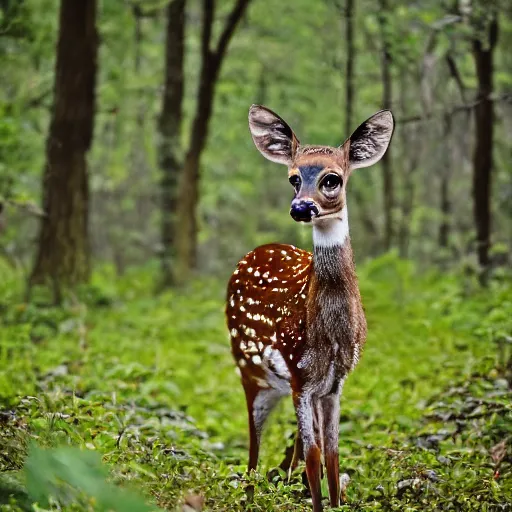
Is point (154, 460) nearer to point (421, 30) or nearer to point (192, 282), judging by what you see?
point (421, 30)

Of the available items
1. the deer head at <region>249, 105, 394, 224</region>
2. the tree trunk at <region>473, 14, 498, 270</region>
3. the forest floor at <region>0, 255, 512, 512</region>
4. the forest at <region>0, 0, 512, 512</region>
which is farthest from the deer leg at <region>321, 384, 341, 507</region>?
the tree trunk at <region>473, 14, 498, 270</region>

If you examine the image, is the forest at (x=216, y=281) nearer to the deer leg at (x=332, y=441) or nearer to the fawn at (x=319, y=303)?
the deer leg at (x=332, y=441)

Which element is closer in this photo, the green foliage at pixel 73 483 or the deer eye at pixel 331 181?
the green foliage at pixel 73 483

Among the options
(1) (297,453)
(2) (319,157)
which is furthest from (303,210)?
(1) (297,453)

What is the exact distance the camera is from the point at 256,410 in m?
4.71

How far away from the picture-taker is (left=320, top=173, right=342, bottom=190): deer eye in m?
3.73

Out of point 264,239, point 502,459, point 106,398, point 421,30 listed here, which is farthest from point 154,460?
point 264,239

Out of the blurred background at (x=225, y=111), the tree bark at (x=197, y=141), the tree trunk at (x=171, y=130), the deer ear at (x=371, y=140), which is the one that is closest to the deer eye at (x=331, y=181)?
the deer ear at (x=371, y=140)

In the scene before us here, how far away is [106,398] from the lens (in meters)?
5.65

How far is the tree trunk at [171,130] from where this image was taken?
42.8 ft

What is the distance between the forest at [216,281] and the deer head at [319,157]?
1505mm

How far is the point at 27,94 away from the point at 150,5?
2304mm

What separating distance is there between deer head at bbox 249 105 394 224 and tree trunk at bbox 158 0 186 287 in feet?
29.1

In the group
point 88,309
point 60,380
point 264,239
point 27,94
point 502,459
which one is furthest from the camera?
point 264,239
